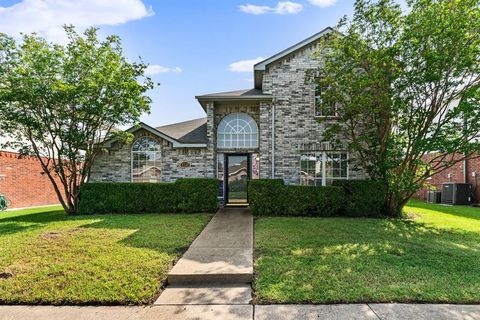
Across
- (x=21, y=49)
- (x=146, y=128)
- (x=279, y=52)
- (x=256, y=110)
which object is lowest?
(x=146, y=128)

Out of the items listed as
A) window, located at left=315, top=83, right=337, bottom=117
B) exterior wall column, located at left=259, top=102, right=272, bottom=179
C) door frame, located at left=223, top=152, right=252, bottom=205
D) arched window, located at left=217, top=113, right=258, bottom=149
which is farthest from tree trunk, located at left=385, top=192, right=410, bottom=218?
arched window, located at left=217, top=113, right=258, bottom=149

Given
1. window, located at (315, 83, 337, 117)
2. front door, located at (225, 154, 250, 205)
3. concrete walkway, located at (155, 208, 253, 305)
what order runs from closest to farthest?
1. concrete walkway, located at (155, 208, 253, 305)
2. window, located at (315, 83, 337, 117)
3. front door, located at (225, 154, 250, 205)

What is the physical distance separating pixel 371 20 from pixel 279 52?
146 inches

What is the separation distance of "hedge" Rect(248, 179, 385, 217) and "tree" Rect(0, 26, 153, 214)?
5467 millimetres

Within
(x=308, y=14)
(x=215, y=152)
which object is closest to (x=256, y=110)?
(x=215, y=152)

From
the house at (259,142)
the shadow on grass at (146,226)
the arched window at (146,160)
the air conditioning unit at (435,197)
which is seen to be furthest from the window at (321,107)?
the air conditioning unit at (435,197)

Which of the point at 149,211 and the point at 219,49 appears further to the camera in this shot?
the point at 219,49

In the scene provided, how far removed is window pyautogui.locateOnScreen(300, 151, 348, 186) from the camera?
11711 mm

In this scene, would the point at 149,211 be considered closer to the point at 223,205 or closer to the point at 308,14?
the point at 223,205

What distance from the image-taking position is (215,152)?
12.3 m

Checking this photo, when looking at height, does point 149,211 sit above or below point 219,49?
below

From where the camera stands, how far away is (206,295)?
13.7ft

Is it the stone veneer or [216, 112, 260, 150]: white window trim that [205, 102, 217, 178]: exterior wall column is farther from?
[216, 112, 260, 150]: white window trim

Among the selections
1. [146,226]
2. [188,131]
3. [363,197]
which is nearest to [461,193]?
[363,197]
